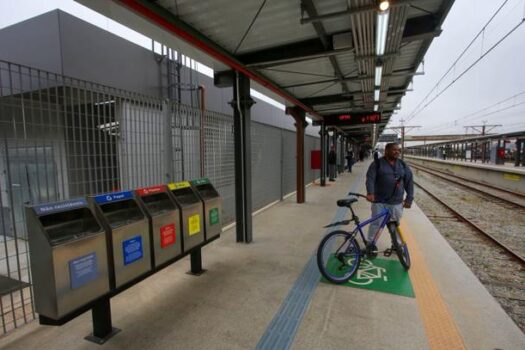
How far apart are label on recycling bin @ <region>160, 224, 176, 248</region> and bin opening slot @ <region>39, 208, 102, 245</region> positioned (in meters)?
0.61

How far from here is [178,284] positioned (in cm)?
303

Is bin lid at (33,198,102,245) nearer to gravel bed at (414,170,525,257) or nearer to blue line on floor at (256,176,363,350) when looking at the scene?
blue line on floor at (256,176,363,350)

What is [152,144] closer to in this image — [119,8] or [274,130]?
[119,8]

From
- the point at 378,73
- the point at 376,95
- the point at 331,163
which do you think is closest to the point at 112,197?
the point at 378,73

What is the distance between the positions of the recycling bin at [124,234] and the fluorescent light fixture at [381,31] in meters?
2.83

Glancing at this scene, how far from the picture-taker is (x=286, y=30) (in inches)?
135

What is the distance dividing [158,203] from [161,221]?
0.25 metres

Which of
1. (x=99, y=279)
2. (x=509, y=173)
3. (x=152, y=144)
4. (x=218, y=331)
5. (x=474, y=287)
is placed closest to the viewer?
(x=99, y=279)

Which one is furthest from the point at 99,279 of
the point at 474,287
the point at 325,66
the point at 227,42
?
the point at 325,66

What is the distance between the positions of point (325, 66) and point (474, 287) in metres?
3.73

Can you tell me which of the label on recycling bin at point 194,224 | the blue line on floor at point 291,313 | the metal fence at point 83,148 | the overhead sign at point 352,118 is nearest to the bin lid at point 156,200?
the label on recycling bin at point 194,224

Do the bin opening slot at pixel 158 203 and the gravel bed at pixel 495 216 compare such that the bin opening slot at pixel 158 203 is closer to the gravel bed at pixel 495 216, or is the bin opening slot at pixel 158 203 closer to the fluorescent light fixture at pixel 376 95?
the fluorescent light fixture at pixel 376 95

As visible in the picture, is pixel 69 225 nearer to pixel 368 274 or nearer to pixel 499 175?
pixel 368 274

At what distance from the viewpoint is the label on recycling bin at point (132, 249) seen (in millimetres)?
2092
